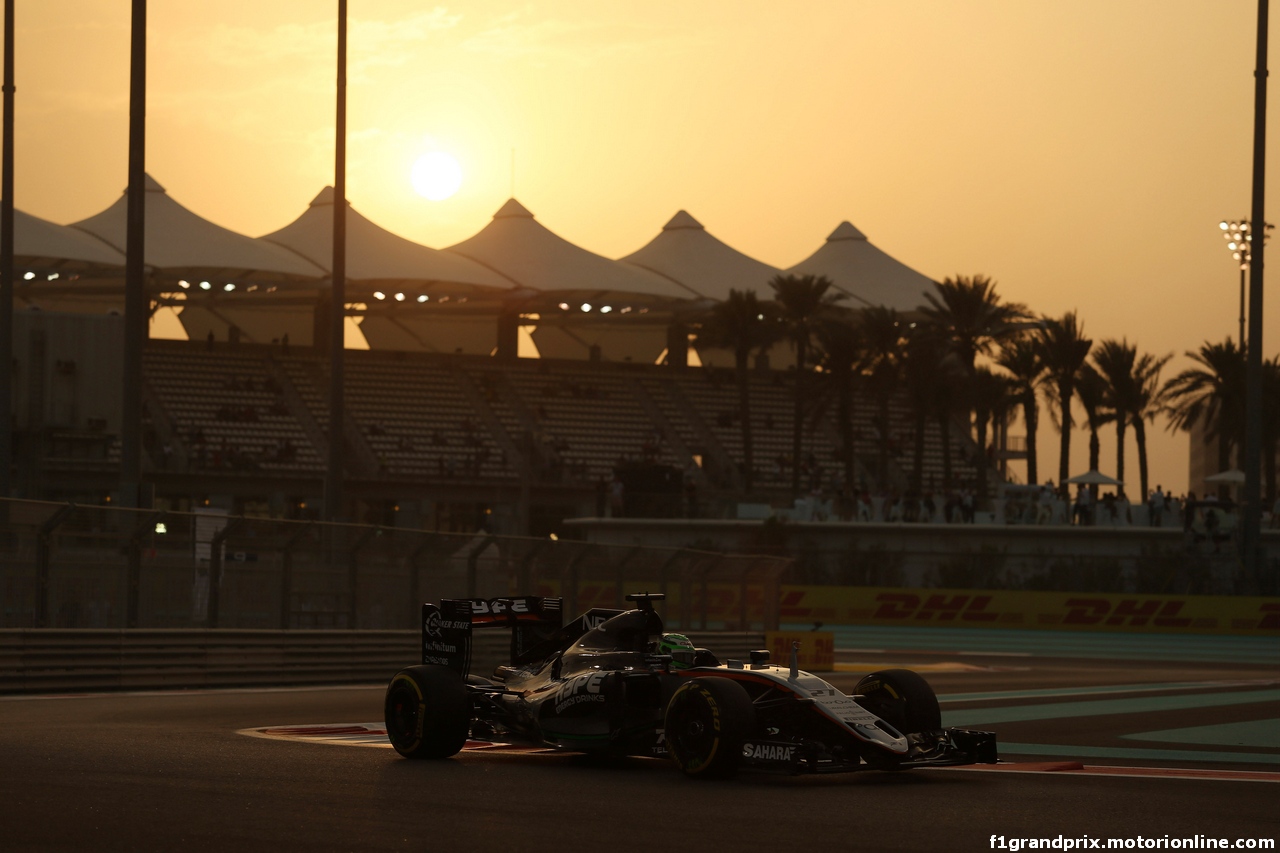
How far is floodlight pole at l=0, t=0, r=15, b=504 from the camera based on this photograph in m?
27.0

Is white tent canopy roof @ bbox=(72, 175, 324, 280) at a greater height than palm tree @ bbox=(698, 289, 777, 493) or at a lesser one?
greater

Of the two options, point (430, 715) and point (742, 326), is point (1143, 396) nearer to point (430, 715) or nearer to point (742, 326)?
point (742, 326)

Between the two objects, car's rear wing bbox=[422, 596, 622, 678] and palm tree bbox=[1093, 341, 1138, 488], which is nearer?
car's rear wing bbox=[422, 596, 622, 678]

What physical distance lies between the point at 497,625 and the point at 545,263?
5560cm

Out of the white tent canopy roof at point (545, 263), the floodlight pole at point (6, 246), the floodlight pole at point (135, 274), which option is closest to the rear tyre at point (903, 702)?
the floodlight pole at point (135, 274)

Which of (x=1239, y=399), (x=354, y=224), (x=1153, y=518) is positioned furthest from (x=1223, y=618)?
(x=354, y=224)

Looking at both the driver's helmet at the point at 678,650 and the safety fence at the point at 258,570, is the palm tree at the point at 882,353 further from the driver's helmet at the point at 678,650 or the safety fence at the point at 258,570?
the driver's helmet at the point at 678,650

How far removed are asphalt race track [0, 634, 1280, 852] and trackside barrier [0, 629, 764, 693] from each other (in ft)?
5.65

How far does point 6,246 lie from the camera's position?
28828 millimetres

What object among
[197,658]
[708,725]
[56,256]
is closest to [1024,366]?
[56,256]

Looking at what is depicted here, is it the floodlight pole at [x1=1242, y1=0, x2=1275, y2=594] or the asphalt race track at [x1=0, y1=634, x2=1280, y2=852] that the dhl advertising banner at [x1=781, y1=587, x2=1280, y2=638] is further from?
the asphalt race track at [x1=0, y1=634, x2=1280, y2=852]

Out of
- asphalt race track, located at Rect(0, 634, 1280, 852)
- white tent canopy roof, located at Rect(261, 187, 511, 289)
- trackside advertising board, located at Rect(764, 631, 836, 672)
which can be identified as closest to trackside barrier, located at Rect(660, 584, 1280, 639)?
trackside advertising board, located at Rect(764, 631, 836, 672)

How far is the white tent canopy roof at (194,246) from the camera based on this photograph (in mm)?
59938

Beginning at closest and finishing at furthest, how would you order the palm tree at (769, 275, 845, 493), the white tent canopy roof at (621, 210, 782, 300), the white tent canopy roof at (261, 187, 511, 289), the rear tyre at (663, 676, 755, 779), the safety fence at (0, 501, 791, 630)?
1. the rear tyre at (663, 676, 755, 779)
2. the safety fence at (0, 501, 791, 630)
3. the white tent canopy roof at (261, 187, 511, 289)
4. the palm tree at (769, 275, 845, 493)
5. the white tent canopy roof at (621, 210, 782, 300)
